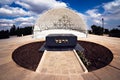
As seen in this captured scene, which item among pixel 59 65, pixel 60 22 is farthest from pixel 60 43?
pixel 60 22

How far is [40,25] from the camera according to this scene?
103 feet

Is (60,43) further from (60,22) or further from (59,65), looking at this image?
(60,22)

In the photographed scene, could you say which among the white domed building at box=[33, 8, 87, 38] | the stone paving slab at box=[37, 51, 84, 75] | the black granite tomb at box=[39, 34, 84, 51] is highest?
the white domed building at box=[33, 8, 87, 38]

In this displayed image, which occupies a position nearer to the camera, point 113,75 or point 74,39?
point 113,75

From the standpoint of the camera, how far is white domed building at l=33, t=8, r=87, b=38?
3099cm

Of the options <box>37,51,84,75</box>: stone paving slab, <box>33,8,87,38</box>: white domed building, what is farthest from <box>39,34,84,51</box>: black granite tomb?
<box>33,8,87,38</box>: white domed building

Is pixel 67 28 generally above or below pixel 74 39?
above

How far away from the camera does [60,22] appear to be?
3189cm

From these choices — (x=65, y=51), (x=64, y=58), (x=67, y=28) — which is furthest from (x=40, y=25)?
(x=64, y=58)

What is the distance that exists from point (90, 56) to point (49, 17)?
2100 cm

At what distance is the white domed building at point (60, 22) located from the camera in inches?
1220

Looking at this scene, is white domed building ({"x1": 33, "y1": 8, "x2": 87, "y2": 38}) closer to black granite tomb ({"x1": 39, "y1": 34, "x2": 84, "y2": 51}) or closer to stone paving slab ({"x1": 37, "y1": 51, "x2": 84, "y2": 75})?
black granite tomb ({"x1": 39, "y1": 34, "x2": 84, "y2": 51})

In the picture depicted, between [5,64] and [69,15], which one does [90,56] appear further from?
[69,15]

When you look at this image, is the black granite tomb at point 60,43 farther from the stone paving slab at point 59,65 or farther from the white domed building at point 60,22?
the white domed building at point 60,22
